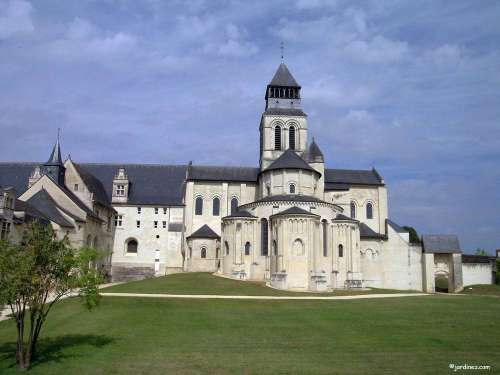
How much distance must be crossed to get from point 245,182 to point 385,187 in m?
19.5

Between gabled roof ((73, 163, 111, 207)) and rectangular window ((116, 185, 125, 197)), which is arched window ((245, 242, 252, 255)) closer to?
gabled roof ((73, 163, 111, 207))

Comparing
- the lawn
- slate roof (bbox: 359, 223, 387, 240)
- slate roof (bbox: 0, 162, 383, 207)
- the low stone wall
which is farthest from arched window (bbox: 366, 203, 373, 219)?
the lawn

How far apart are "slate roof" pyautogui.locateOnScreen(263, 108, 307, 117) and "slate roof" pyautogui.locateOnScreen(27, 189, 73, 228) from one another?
3056cm

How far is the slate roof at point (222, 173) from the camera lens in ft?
209

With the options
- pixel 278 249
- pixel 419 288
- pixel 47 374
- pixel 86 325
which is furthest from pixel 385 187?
pixel 47 374

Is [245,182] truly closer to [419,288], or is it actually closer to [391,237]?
[391,237]

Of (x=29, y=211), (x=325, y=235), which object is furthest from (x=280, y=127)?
(x=29, y=211)

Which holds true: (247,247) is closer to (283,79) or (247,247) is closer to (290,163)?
(290,163)

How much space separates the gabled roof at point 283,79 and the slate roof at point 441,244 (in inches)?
1086

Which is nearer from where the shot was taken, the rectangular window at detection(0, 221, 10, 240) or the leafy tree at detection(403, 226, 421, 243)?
the rectangular window at detection(0, 221, 10, 240)

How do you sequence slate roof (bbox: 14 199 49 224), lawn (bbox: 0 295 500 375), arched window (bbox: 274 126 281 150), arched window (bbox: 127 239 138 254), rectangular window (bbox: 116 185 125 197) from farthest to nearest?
arched window (bbox: 274 126 281 150) < rectangular window (bbox: 116 185 125 197) < arched window (bbox: 127 239 138 254) < slate roof (bbox: 14 199 49 224) < lawn (bbox: 0 295 500 375)

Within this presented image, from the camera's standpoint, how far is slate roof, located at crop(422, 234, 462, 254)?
198 feet

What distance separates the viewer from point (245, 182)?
6394cm

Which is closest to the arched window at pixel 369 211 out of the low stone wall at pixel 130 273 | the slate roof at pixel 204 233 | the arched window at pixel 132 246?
the slate roof at pixel 204 233
